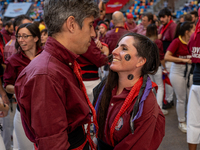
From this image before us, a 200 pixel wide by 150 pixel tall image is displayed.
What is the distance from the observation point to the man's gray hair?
105 centimetres

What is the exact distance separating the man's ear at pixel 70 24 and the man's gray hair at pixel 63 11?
0.05ft

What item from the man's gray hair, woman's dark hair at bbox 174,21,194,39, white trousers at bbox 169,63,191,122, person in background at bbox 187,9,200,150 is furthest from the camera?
white trousers at bbox 169,63,191,122

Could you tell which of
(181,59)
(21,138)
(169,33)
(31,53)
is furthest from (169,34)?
(21,138)

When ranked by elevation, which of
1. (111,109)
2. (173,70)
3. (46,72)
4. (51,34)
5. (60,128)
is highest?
(51,34)

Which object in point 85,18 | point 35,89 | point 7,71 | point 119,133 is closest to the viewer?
point 35,89

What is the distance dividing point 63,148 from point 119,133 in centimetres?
57

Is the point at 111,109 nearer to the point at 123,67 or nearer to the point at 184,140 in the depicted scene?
the point at 123,67

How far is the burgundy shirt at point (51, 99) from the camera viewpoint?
920 millimetres

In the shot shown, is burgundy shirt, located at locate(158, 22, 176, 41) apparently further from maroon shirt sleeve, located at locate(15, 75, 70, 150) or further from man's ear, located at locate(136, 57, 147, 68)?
maroon shirt sleeve, located at locate(15, 75, 70, 150)

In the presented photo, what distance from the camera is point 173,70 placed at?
349 cm

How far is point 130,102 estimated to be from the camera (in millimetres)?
1425

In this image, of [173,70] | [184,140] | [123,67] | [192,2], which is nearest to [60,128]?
[123,67]

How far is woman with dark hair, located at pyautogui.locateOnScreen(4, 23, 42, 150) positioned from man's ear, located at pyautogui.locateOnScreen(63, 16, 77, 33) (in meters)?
1.29

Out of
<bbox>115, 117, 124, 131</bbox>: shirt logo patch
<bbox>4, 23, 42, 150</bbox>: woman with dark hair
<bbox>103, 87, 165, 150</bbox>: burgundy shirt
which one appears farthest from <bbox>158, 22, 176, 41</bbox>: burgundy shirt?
<bbox>115, 117, 124, 131</bbox>: shirt logo patch
